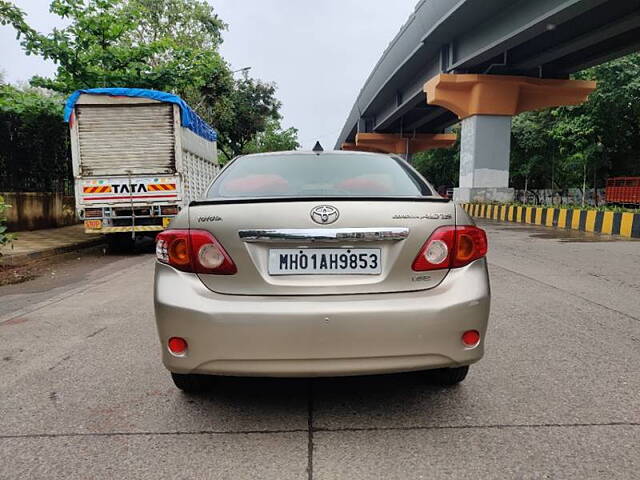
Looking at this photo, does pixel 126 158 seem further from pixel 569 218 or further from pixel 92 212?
pixel 569 218

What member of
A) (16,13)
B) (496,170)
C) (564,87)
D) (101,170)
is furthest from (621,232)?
(16,13)

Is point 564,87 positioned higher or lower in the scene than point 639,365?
higher

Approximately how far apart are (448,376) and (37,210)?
14221mm

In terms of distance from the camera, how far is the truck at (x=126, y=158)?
998 centimetres

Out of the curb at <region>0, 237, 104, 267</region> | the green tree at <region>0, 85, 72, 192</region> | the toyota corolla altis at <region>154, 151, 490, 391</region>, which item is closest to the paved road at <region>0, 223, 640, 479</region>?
the toyota corolla altis at <region>154, 151, 490, 391</region>

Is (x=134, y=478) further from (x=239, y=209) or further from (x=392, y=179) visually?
(x=392, y=179)

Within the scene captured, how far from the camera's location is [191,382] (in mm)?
2945

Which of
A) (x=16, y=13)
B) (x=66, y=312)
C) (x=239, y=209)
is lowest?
(x=66, y=312)

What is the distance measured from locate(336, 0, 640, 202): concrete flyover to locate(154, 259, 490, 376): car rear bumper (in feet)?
43.6

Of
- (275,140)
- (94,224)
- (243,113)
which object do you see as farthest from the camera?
(275,140)

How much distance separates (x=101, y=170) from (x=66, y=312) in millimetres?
5476

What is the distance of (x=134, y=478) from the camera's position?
7.13 ft

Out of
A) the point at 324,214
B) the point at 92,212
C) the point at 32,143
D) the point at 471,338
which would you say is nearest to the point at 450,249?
the point at 471,338

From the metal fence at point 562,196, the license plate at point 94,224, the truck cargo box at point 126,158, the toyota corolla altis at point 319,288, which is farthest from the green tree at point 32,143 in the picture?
the metal fence at point 562,196
